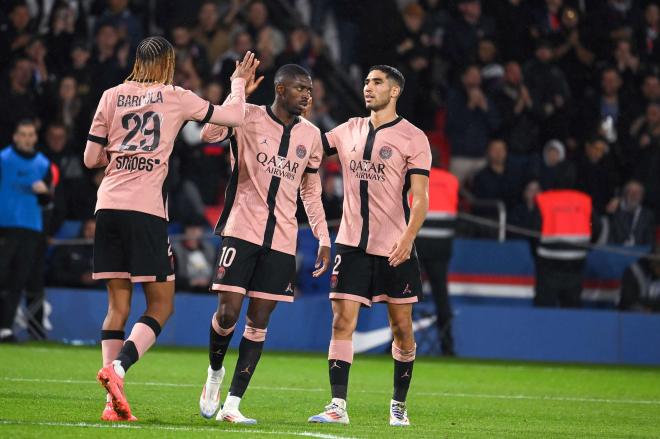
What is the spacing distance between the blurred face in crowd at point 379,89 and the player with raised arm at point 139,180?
40.0 inches

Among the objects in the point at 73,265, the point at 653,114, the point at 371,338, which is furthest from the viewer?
the point at 653,114

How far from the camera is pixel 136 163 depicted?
7.77 meters

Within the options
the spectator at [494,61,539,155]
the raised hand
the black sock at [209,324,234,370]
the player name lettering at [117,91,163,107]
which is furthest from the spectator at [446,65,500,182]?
the player name lettering at [117,91,163,107]

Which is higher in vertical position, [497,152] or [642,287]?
[497,152]

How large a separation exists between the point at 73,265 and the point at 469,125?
20.6 feet

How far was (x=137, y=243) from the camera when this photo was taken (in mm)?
7746

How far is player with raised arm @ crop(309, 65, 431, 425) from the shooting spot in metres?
8.46

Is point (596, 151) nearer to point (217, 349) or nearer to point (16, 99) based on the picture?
point (16, 99)

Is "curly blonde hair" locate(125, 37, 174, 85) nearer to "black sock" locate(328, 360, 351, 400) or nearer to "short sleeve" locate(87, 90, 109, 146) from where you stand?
"short sleeve" locate(87, 90, 109, 146)

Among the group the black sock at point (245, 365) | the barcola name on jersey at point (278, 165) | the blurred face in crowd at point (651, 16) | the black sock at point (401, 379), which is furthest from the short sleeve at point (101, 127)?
the blurred face in crowd at point (651, 16)

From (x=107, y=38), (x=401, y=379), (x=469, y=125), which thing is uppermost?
(x=107, y=38)

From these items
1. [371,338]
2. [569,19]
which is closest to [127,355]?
[371,338]

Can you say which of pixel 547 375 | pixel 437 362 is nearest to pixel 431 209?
pixel 437 362

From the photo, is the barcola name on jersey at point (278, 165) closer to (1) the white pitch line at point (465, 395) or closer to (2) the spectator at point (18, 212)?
(1) the white pitch line at point (465, 395)
